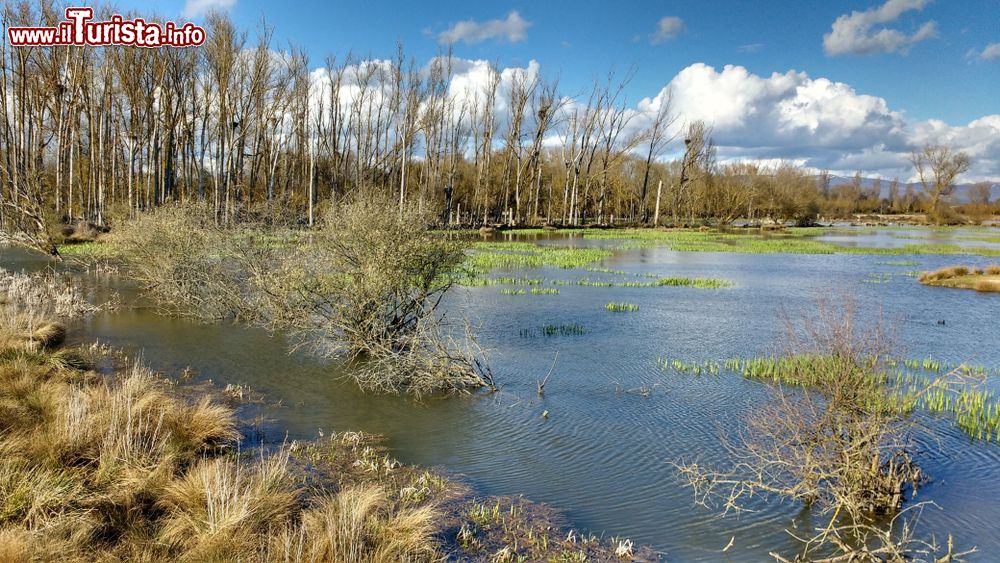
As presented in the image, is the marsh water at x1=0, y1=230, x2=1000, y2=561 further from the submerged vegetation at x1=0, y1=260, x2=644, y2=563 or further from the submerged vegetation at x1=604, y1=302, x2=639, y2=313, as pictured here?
the submerged vegetation at x1=0, y1=260, x2=644, y2=563

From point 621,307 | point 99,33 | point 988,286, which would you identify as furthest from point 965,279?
point 99,33

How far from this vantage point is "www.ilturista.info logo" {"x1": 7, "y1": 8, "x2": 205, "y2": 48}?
32.4m

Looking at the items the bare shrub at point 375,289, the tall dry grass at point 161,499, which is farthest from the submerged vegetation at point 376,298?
the tall dry grass at point 161,499

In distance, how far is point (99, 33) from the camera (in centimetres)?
3381

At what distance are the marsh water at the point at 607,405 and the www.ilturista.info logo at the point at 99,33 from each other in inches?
813

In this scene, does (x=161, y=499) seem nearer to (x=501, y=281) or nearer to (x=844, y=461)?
(x=844, y=461)

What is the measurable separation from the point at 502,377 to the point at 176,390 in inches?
216

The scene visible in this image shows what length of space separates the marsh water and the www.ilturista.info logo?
67.8 feet

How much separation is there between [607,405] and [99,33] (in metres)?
37.3

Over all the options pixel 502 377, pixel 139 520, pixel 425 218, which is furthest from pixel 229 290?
pixel 139 520

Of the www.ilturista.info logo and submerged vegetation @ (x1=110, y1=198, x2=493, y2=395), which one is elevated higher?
the www.ilturista.info logo

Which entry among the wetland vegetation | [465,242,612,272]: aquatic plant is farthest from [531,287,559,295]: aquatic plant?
[465,242,612,272]: aquatic plant

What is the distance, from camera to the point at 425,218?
38.3ft

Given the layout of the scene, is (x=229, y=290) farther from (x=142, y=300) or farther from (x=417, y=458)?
(x=417, y=458)
